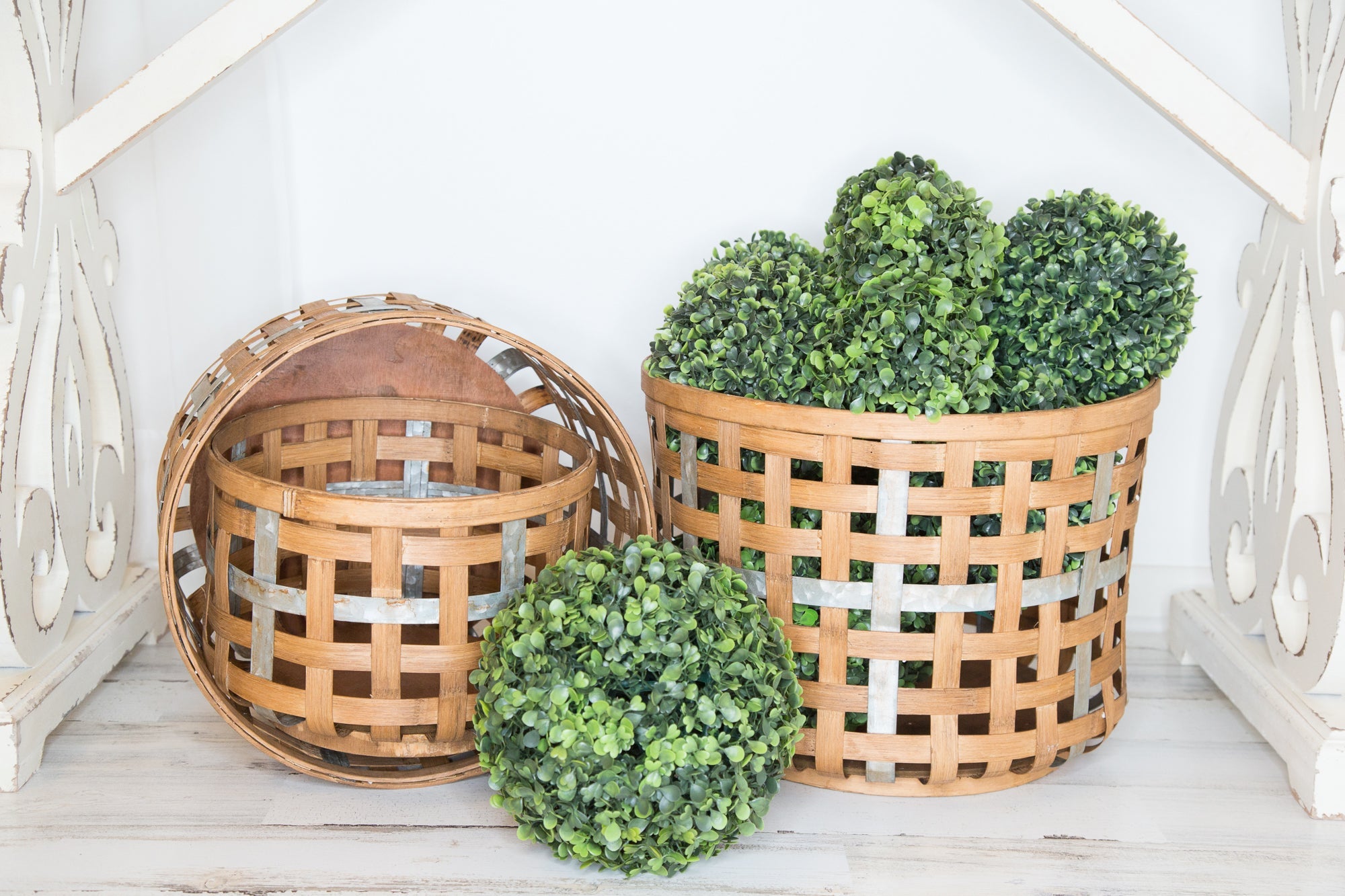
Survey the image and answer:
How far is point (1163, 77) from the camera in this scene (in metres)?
1.05

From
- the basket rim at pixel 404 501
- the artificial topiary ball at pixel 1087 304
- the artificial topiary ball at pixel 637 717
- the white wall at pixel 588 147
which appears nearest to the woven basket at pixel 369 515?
the basket rim at pixel 404 501

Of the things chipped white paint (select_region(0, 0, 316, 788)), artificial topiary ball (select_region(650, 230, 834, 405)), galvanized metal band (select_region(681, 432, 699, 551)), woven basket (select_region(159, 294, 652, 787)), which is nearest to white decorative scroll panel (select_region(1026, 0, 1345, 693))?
artificial topiary ball (select_region(650, 230, 834, 405))

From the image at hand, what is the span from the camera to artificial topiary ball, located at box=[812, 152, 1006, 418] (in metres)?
0.98

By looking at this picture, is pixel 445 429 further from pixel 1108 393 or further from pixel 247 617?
pixel 1108 393

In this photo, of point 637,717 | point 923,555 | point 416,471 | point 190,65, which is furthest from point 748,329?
point 190,65

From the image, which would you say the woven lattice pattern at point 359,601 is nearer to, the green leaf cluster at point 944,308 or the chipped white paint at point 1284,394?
the green leaf cluster at point 944,308

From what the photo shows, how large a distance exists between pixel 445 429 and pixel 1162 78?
2.77 ft

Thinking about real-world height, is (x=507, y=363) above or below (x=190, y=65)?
below

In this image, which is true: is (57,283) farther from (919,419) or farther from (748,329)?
(919,419)

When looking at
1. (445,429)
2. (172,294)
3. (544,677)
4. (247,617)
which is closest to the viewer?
(544,677)

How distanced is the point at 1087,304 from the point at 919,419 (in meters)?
0.20

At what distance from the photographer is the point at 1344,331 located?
1104 millimetres

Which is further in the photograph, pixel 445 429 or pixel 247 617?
pixel 445 429

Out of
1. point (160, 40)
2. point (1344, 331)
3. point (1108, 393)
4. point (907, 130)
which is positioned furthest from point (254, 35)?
point (1344, 331)
